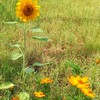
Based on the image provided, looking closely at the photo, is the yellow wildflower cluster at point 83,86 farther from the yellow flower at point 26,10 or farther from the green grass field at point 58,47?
the yellow flower at point 26,10

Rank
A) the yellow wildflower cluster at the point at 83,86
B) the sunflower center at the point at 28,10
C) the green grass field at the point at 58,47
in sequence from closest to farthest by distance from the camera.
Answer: the yellow wildflower cluster at the point at 83,86
the sunflower center at the point at 28,10
the green grass field at the point at 58,47

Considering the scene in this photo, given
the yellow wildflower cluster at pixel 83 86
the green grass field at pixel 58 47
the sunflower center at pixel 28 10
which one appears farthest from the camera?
the green grass field at pixel 58 47

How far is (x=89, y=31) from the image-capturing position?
5.82 m

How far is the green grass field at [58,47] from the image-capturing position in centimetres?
403

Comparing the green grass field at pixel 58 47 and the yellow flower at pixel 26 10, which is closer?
the yellow flower at pixel 26 10

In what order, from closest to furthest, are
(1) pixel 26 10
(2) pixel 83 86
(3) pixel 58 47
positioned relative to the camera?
(2) pixel 83 86 → (1) pixel 26 10 → (3) pixel 58 47

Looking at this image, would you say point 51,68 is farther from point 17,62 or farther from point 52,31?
point 52,31

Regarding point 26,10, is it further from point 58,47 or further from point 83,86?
point 58,47

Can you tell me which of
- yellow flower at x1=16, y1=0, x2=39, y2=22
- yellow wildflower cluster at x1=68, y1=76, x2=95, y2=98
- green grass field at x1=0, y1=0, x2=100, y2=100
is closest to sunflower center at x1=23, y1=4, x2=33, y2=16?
yellow flower at x1=16, y1=0, x2=39, y2=22

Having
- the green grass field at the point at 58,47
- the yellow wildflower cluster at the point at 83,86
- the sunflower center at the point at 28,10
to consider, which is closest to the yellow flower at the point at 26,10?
the sunflower center at the point at 28,10

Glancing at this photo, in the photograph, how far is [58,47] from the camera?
520 cm

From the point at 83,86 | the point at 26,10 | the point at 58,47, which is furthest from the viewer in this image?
the point at 58,47

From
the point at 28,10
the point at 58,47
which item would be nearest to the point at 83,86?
the point at 28,10

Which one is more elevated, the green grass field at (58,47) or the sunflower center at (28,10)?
the sunflower center at (28,10)
